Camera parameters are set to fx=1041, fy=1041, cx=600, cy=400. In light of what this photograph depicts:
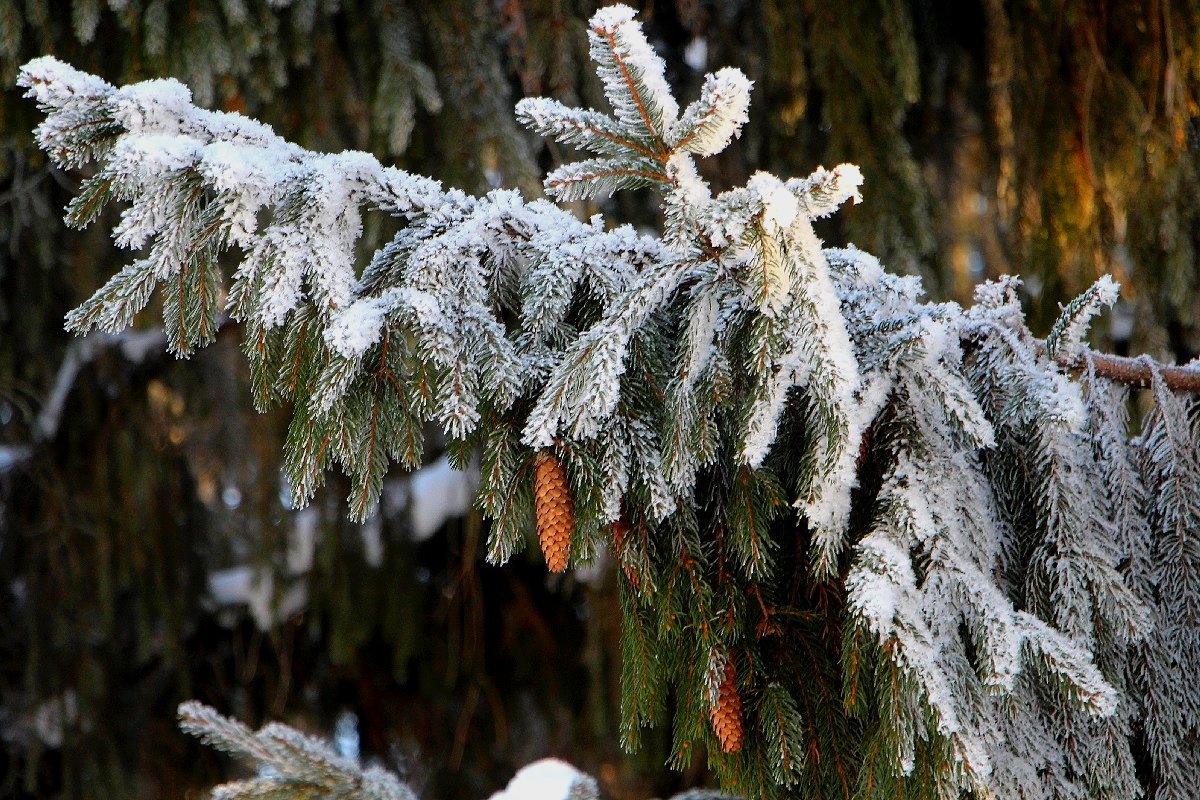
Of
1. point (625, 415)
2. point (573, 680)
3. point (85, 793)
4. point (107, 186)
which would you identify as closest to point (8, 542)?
point (85, 793)

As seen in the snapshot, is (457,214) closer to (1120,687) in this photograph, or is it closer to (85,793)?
(1120,687)

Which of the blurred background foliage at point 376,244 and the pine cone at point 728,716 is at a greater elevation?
the blurred background foliage at point 376,244

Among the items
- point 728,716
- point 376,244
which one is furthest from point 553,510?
point 376,244

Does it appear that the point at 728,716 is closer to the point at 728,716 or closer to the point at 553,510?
the point at 728,716

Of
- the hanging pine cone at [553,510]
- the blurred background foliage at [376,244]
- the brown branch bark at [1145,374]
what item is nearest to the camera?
the hanging pine cone at [553,510]

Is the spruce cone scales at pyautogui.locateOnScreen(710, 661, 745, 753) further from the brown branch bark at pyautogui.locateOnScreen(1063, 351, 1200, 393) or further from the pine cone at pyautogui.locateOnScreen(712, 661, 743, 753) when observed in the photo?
the brown branch bark at pyautogui.locateOnScreen(1063, 351, 1200, 393)

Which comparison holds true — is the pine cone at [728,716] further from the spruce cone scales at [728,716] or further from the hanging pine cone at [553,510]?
the hanging pine cone at [553,510]

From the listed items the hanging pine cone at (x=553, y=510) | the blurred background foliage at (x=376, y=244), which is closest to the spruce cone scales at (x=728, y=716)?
the hanging pine cone at (x=553, y=510)
